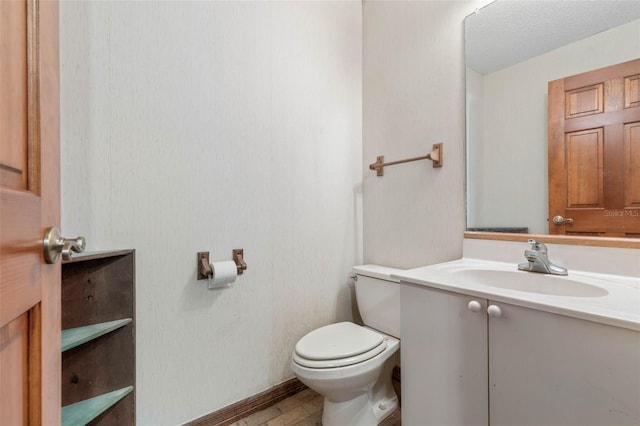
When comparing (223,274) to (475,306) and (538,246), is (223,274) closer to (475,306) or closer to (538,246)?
(475,306)

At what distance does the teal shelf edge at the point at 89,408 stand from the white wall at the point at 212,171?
101 millimetres

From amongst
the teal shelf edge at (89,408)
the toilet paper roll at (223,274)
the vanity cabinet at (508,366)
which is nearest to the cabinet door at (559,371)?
the vanity cabinet at (508,366)

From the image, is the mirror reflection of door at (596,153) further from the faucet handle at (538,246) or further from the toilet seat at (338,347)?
the toilet seat at (338,347)

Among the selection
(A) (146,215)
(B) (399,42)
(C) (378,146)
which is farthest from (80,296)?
(B) (399,42)

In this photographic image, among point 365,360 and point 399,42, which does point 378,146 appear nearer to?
point 399,42

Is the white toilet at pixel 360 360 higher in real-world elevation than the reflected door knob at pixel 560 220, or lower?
lower

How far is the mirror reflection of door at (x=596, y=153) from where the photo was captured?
1005mm

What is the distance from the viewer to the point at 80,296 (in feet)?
3.32

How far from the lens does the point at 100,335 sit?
99 cm

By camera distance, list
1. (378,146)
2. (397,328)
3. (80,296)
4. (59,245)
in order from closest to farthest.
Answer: (59,245), (80,296), (397,328), (378,146)

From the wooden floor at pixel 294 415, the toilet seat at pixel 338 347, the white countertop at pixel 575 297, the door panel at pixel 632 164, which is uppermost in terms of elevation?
the door panel at pixel 632 164

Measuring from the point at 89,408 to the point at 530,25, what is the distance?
7.47 ft

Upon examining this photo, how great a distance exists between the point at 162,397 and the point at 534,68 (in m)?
2.13

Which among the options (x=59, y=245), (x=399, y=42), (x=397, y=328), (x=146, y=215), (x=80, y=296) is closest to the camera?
(x=59, y=245)
